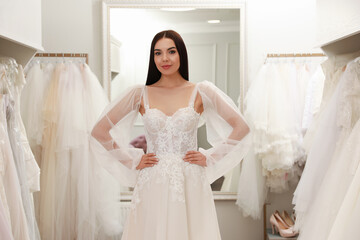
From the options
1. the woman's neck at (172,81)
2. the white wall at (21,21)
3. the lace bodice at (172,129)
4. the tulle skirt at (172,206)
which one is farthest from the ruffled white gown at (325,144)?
the white wall at (21,21)

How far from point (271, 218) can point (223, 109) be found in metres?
1.60

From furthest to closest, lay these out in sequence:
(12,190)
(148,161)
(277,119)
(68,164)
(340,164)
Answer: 1. (277,119)
2. (68,164)
3. (148,161)
4. (340,164)
5. (12,190)

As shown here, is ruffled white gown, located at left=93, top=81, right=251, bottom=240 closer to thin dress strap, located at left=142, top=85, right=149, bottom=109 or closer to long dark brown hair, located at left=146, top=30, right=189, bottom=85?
thin dress strap, located at left=142, top=85, right=149, bottom=109

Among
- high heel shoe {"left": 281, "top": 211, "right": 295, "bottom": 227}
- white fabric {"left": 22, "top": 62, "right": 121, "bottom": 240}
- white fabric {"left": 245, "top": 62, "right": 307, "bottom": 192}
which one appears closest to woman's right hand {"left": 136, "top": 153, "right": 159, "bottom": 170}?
white fabric {"left": 22, "top": 62, "right": 121, "bottom": 240}

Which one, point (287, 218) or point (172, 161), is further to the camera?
point (287, 218)

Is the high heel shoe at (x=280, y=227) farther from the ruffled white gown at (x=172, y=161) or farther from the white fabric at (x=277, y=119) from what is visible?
the ruffled white gown at (x=172, y=161)

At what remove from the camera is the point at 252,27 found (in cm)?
355

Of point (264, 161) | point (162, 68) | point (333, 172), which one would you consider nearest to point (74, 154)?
point (162, 68)

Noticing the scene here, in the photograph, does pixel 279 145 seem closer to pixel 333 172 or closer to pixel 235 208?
pixel 235 208

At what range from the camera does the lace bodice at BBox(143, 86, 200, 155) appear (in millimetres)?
2115

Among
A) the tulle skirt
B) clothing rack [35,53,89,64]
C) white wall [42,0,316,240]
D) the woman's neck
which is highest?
white wall [42,0,316,240]

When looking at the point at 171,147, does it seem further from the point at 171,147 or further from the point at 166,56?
the point at 166,56

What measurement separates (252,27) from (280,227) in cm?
178

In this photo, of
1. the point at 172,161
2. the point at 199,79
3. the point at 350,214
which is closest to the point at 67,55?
the point at 199,79
